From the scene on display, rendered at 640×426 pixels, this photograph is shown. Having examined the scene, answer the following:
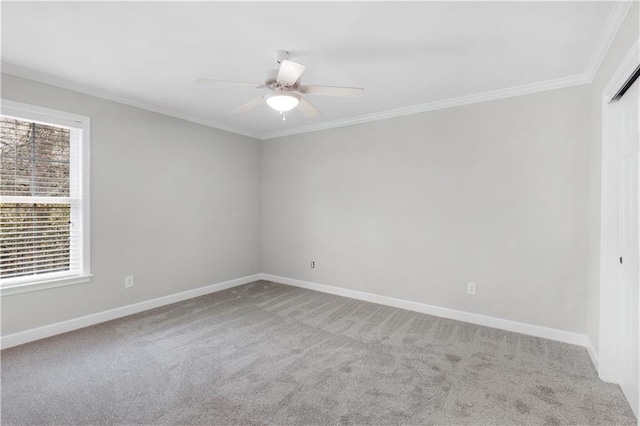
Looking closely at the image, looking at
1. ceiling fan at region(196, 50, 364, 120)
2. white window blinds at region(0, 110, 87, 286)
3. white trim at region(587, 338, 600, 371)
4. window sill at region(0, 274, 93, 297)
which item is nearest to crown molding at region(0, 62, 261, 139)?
white window blinds at region(0, 110, 87, 286)

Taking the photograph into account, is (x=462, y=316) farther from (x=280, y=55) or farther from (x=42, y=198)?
(x=42, y=198)

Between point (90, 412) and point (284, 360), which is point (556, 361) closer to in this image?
point (284, 360)

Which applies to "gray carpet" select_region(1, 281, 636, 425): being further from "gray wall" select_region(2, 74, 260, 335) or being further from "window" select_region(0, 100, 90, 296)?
"window" select_region(0, 100, 90, 296)

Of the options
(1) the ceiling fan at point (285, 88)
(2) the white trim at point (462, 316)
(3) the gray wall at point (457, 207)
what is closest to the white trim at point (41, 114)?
(1) the ceiling fan at point (285, 88)

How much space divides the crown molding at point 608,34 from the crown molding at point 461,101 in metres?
0.17

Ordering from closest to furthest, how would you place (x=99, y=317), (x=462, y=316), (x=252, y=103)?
(x=252, y=103) → (x=99, y=317) → (x=462, y=316)

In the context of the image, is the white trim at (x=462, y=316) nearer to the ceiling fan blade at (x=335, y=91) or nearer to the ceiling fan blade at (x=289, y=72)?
the ceiling fan blade at (x=335, y=91)

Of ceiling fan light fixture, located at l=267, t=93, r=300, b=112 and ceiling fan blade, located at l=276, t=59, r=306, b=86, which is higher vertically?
ceiling fan blade, located at l=276, t=59, r=306, b=86

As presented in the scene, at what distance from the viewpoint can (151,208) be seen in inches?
151

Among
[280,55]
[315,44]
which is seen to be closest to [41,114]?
[280,55]

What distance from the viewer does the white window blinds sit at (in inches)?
111

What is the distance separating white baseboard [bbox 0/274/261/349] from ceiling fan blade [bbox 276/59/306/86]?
10.2 ft

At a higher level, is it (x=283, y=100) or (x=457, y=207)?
(x=283, y=100)

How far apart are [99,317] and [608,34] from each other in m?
5.05
